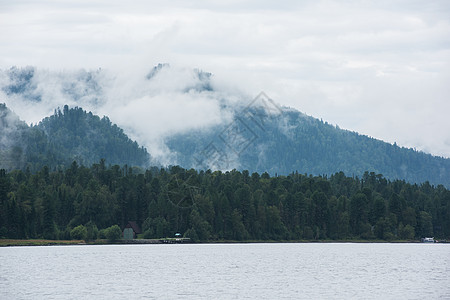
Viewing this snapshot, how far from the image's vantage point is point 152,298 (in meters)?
79.5

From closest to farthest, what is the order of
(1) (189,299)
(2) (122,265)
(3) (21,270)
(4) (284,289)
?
(1) (189,299), (4) (284,289), (3) (21,270), (2) (122,265)

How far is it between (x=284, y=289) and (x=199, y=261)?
5030cm

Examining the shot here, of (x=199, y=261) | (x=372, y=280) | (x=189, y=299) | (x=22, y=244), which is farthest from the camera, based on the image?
(x=22, y=244)

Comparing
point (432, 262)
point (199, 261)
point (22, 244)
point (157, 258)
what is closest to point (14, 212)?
point (22, 244)

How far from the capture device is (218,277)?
4131 inches

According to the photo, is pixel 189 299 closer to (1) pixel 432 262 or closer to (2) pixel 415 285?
(2) pixel 415 285

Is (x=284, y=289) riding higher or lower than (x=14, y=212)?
lower

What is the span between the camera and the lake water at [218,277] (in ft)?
277

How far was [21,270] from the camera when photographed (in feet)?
372

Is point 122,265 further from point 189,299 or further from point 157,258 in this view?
point 189,299

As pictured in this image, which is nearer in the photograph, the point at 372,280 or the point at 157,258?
the point at 372,280

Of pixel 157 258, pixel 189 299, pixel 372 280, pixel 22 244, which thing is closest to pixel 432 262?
pixel 372 280

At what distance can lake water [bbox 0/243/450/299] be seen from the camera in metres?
84.3

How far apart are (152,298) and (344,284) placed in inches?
1189
